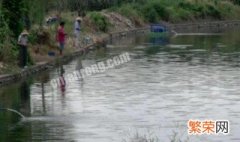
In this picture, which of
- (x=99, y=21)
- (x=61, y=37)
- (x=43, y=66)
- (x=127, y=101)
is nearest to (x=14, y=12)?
(x=43, y=66)

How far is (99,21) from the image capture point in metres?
52.7

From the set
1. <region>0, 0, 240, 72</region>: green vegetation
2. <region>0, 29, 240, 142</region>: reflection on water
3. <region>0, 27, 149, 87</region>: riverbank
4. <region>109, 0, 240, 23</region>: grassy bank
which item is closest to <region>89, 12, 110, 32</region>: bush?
<region>0, 0, 240, 72</region>: green vegetation

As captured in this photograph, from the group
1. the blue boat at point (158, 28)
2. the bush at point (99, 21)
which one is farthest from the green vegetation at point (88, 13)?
the blue boat at point (158, 28)

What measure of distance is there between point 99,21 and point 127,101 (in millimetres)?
30131

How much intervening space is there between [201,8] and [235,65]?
137 ft

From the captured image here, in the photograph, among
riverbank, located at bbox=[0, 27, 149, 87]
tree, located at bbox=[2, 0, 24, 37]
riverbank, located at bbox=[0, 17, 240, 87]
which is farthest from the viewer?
tree, located at bbox=[2, 0, 24, 37]

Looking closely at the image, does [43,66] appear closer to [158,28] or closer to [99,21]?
[99,21]

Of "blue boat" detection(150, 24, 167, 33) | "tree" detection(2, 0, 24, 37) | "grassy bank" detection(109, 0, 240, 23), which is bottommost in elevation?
"blue boat" detection(150, 24, 167, 33)

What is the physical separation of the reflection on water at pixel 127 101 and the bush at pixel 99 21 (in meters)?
15.6

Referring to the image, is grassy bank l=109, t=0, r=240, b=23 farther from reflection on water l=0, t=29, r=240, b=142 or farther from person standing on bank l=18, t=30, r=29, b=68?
person standing on bank l=18, t=30, r=29, b=68

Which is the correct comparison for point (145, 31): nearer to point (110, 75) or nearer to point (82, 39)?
point (82, 39)

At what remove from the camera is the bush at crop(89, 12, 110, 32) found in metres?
52.4

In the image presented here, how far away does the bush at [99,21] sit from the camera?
52425 millimetres

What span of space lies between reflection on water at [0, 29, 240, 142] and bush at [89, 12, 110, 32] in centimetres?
1563
